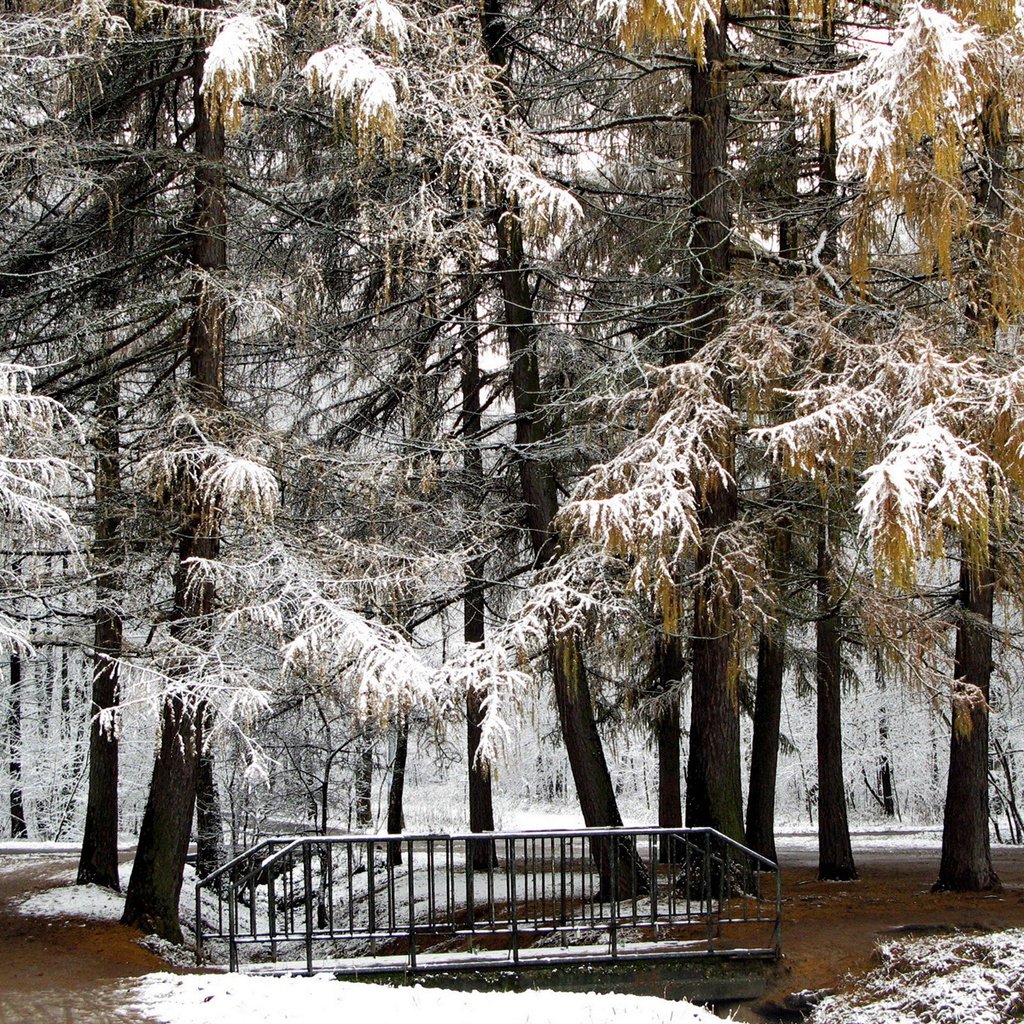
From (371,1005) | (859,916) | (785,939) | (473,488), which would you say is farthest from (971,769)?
(371,1005)

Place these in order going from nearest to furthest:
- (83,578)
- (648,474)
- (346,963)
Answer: (346,963) → (648,474) → (83,578)

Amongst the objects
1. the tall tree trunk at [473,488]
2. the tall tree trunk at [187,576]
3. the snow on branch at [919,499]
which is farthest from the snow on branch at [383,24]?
the snow on branch at [919,499]

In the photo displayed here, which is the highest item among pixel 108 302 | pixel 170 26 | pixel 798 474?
pixel 170 26

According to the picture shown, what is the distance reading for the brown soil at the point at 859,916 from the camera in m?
8.09

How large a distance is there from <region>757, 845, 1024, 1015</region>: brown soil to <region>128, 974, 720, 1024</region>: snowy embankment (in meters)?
1.56

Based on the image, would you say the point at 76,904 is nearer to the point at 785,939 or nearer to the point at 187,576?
the point at 187,576

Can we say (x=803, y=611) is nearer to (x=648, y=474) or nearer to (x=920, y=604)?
(x=920, y=604)

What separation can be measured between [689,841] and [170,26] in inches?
333

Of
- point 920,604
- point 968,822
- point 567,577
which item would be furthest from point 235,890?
point 920,604

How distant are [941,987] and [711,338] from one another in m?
5.68

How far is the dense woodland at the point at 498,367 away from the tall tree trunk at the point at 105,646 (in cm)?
6

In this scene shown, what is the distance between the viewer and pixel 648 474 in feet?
26.6

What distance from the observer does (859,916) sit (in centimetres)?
1034

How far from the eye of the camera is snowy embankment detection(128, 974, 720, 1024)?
6152mm
